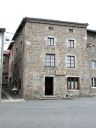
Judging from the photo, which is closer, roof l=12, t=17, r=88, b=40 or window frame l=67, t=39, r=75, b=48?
roof l=12, t=17, r=88, b=40

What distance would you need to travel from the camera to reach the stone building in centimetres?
3203

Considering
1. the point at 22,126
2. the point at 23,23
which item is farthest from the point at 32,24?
the point at 22,126

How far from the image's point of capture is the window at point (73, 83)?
33.9 m

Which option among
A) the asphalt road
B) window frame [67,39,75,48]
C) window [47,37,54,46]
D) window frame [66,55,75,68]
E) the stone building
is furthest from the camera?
window frame [67,39,75,48]

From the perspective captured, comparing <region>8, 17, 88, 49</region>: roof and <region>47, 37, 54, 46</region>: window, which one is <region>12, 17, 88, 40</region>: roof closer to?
<region>8, 17, 88, 49</region>: roof

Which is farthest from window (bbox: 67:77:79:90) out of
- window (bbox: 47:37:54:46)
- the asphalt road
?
the asphalt road

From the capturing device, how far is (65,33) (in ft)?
111

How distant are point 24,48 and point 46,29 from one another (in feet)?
11.6

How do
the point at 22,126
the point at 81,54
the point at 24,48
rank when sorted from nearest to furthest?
the point at 22,126 → the point at 24,48 → the point at 81,54

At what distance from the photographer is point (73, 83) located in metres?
34.0

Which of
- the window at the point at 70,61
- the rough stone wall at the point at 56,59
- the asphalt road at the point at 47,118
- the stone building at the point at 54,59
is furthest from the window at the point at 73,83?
the asphalt road at the point at 47,118

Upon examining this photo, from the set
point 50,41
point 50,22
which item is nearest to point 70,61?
point 50,41

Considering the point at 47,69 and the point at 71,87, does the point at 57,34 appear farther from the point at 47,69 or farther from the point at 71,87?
the point at 71,87

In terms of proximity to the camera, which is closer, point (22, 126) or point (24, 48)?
point (22, 126)
